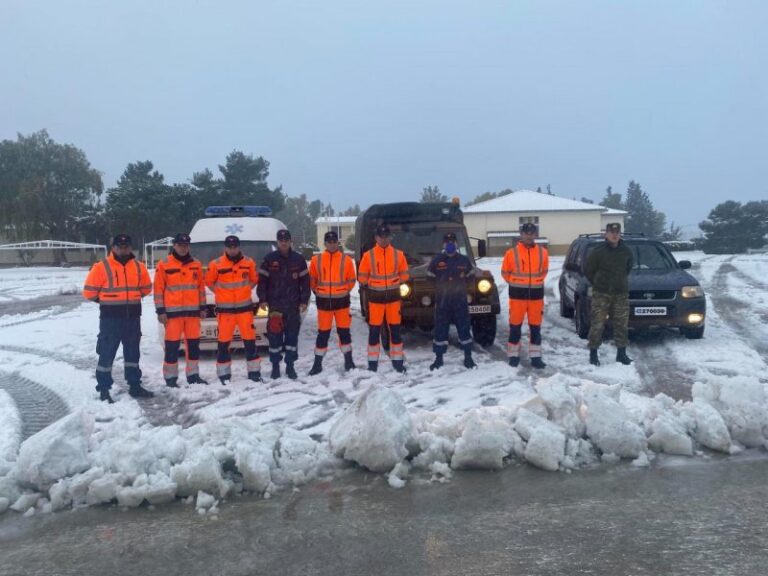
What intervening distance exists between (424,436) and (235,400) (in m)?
2.69

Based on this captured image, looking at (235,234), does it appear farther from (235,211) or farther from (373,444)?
(373,444)

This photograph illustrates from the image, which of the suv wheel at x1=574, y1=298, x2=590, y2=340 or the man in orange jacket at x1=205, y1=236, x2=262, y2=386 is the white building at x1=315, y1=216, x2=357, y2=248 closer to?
the suv wheel at x1=574, y1=298, x2=590, y2=340

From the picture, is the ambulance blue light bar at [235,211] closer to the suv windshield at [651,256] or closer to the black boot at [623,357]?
the suv windshield at [651,256]

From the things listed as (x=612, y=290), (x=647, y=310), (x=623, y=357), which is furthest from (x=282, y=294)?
(x=647, y=310)

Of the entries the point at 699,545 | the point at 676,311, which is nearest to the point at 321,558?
the point at 699,545

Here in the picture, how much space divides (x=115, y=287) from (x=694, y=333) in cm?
851

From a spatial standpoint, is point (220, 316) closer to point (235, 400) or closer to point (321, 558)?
point (235, 400)

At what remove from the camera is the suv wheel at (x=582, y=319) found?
430 inches

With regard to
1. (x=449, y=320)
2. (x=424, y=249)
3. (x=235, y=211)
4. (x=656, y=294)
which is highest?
(x=235, y=211)

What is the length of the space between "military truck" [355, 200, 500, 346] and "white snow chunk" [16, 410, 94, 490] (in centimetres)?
526

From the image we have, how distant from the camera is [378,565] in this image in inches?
154

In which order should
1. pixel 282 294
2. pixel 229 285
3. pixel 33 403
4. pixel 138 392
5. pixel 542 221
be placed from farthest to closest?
1. pixel 542 221
2. pixel 282 294
3. pixel 229 285
4. pixel 138 392
5. pixel 33 403

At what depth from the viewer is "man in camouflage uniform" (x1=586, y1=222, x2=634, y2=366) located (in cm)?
909

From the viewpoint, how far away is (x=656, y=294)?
33.7ft
